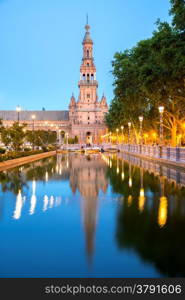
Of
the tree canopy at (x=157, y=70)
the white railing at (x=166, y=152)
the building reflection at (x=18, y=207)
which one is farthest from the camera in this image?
the white railing at (x=166, y=152)

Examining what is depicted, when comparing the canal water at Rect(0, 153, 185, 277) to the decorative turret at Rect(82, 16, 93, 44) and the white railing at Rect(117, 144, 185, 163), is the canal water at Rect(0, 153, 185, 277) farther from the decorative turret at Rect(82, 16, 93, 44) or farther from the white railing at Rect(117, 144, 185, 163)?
the decorative turret at Rect(82, 16, 93, 44)

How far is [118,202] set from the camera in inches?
464

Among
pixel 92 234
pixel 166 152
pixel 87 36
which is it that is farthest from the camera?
pixel 87 36

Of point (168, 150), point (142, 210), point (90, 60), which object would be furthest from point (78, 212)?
point (90, 60)

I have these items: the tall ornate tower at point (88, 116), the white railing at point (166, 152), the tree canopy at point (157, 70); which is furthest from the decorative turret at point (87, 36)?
the white railing at point (166, 152)

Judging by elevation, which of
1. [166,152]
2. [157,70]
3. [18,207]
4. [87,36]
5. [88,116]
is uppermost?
[87,36]

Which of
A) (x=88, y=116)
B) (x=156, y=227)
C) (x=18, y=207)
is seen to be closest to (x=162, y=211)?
(x=156, y=227)

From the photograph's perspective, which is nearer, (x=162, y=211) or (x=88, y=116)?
(x=162, y=211)

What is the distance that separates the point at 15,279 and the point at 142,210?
18.5ft

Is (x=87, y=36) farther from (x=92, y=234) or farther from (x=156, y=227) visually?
(x=92, y=234)

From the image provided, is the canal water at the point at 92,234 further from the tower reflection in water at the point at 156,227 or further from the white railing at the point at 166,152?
the white railing at the point at 166,152

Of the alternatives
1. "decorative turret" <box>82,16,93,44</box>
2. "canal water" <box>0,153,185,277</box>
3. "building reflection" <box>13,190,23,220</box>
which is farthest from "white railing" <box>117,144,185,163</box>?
"decorative turret" <box>82,16,93,44</box>

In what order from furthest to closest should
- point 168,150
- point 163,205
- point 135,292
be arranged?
point 168,150 → point 163,205 → point 135,292

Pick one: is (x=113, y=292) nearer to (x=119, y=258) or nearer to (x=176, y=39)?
(x=119, y=258)
